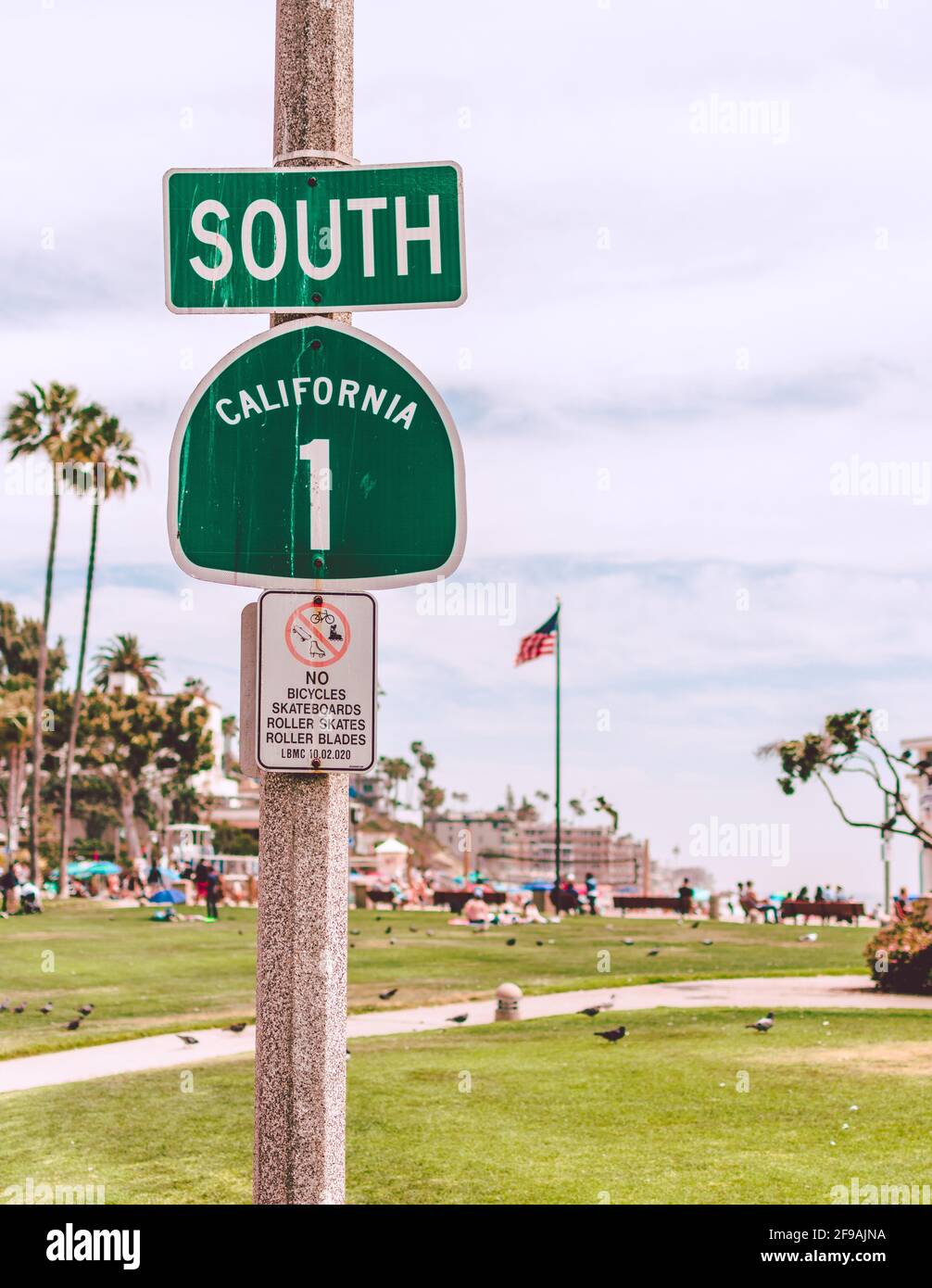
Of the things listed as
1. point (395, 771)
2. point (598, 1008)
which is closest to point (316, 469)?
point (598, 1008)

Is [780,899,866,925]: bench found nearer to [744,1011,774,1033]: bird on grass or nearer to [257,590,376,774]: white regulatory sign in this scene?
[744,1011,774,1033]: bird on grass

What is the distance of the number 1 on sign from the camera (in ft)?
11.3

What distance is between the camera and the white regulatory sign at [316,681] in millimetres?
3262

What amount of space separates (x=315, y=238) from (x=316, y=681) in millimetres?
1099

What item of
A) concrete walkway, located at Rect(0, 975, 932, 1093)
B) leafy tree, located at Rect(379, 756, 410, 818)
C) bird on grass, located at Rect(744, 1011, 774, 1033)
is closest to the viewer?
concrete walkway, located at Rect(0, 975, 932, 1093)

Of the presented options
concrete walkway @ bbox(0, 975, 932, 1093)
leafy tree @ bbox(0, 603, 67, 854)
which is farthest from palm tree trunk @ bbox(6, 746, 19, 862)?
concrete walkway @ bbox(0, 975, 932, 1093)

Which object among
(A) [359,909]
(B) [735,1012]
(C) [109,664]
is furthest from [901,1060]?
(C) [109,664]

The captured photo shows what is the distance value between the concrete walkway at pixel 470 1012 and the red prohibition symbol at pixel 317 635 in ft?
34.5

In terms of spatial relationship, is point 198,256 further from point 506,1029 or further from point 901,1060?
→ point 506,1029

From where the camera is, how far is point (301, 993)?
3.12 m

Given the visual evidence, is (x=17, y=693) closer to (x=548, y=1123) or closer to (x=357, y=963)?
(x=357, y=963)

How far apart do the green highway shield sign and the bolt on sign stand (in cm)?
14

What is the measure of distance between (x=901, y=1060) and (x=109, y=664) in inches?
4116

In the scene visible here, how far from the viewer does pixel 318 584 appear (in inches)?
133
